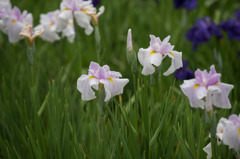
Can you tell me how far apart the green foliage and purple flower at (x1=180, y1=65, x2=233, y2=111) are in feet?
0.25

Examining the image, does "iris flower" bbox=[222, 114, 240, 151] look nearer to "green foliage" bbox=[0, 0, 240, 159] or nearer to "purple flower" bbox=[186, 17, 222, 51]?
"green foliage" bbox=[0, 0, 240, 159]

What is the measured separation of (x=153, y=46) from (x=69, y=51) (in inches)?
72.2

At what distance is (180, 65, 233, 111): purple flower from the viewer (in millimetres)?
1297

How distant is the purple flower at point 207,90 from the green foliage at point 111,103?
7cm

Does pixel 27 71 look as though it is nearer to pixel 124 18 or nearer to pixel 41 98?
pixel 41 98

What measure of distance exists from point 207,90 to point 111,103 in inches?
30.0

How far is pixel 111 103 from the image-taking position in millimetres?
1951

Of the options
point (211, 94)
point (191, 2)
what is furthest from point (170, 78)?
point (191, 2)

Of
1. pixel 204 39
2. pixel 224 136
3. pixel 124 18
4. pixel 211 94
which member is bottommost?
pixel 224 136

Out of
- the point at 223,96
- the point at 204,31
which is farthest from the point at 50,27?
the point at 223,96

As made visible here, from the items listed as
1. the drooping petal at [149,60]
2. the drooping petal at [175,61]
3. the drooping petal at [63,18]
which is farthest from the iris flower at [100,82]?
the drooping petal at [63,18]

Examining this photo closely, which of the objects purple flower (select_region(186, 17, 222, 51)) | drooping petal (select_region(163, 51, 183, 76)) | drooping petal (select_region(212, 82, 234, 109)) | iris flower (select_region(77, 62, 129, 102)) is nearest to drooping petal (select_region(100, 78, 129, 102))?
iris flower (select_region(77, 62, 129, 102))

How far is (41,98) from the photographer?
2438 millimetres

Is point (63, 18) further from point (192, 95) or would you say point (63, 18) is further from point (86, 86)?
point (192, 95)
